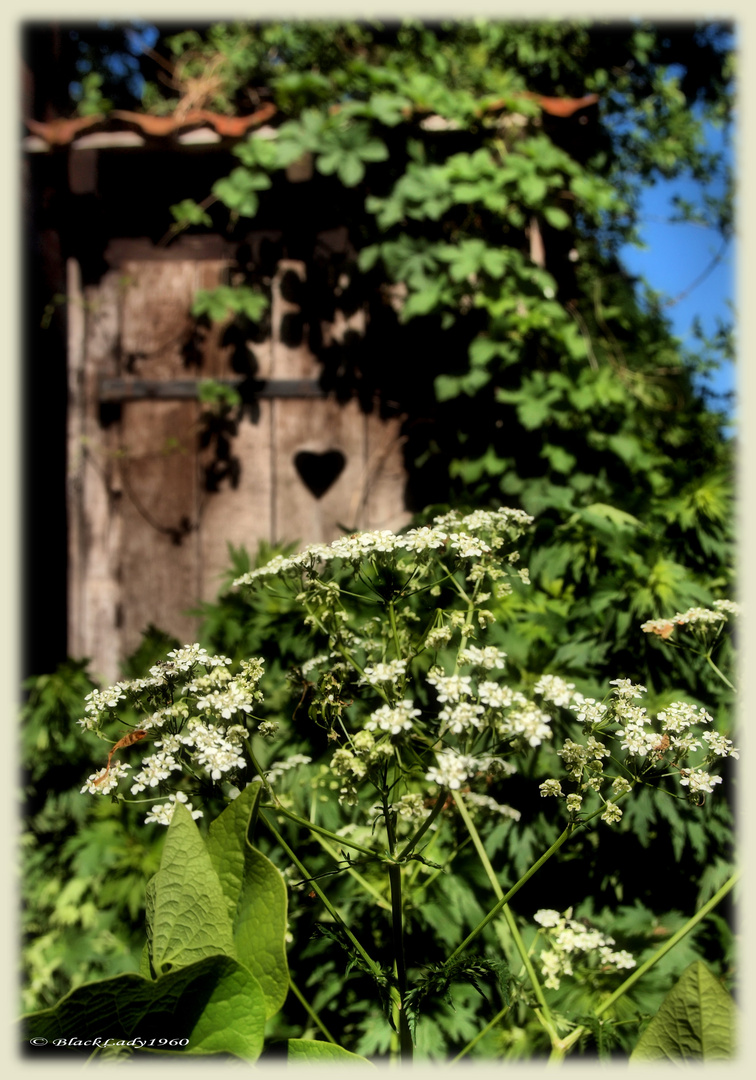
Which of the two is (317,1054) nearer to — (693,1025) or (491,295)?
(693,1025)

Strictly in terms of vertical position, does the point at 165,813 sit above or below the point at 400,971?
above

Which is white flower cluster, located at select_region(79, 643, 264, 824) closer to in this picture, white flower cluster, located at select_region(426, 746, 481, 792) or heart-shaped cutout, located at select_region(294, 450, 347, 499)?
white flower cluster, located at select_region(426, 746, 481, 792)

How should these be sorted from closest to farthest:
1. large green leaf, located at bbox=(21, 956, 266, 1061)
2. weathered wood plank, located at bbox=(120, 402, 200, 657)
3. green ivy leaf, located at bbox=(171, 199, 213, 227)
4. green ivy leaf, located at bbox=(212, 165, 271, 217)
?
large green leaf, located at bbox=(21, 956, 266, 1061)
green ivy leaf, located at bbox=(212, 165, 271, 217)
green ivy leaf, located at bbox=(171, 199, 213, 227)
weathered wood plank, located at bbox=(120, 402, 200, 657)

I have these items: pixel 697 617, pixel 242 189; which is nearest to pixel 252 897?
pixel 697 617

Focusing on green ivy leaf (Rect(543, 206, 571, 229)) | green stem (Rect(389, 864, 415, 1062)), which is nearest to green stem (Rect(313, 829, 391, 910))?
green stem (Rect(389, 864, 415, 1062))

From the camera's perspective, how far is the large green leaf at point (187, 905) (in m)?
0.89

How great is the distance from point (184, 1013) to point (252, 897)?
0.45 feet

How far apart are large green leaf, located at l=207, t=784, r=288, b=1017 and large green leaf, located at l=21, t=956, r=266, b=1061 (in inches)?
1.8

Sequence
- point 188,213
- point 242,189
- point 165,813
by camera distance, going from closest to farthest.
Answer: point 165,813, point 242,189, point 188,213

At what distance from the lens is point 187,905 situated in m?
0.90

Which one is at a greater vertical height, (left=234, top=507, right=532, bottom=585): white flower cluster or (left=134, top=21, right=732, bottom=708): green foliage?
(left=134, top=21, right=732, bottom=708): green foliage

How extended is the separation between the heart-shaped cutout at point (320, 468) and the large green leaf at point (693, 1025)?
8.45 feet

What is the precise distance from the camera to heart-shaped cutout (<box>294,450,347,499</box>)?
127 inches

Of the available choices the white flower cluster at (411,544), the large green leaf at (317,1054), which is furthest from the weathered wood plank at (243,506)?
the large green leaf at (317,1054)
